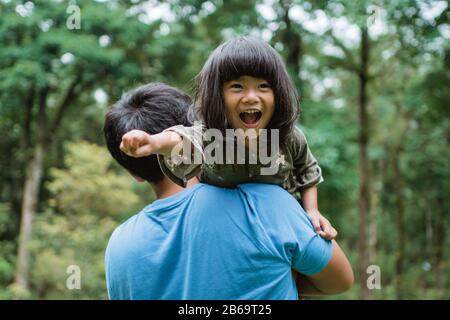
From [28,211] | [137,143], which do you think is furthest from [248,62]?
[28,211]

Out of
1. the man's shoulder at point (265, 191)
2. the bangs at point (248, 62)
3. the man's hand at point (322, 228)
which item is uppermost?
the bangs at point (248, 62)

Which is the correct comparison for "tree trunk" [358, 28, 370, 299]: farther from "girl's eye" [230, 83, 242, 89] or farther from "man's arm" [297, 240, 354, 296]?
"girl's eye" [230, 83, 242, 89]

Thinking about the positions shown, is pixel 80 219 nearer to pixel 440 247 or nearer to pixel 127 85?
pixel 127 85

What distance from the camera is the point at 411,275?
16.3 meters

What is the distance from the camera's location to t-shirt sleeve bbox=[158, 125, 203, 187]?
4.01 feet

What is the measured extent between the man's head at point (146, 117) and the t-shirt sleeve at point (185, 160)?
0.49 ft

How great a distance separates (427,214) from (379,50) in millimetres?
7633

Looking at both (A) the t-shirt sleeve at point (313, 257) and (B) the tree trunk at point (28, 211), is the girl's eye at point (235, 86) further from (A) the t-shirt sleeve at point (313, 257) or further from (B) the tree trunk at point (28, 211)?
(B) the tree trunk at point (28, 211)

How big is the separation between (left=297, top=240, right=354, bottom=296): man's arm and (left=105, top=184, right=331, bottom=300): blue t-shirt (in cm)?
3

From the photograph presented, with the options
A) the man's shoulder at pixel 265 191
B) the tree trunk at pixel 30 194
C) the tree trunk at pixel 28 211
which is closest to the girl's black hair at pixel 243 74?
the man's shoulder at pixel 265 191

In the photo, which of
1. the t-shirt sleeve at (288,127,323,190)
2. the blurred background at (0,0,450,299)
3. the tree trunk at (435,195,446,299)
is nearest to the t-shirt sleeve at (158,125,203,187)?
the t-shirt sleeve at (288,127,323,190)

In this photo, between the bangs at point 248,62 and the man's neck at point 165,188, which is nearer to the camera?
the bangs at point 248,62

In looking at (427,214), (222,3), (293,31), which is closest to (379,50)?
(293,31)

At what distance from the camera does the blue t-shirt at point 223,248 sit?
123 centimetres
